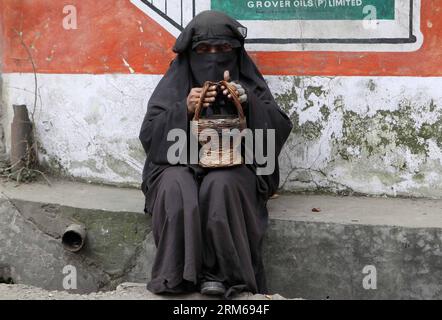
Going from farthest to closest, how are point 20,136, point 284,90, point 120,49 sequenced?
point 20,136 < point 120,49 < point 284,90

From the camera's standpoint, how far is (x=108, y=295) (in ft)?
15.0

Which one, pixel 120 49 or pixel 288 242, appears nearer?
pixel 288 242

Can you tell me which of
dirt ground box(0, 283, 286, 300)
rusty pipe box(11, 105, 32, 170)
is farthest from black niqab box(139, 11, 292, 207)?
rusty pipe box(11, 105, 32, 170)

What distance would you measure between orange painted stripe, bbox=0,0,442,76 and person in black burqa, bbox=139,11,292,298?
0.44 metres

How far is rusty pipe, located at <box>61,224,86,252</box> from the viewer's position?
521 centimetres

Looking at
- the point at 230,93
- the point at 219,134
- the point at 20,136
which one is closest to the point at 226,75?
the point at 230,93

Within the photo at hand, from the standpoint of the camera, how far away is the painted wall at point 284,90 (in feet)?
16.9

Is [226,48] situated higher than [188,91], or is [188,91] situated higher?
[226,48]

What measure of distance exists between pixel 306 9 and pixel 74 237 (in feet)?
6.55

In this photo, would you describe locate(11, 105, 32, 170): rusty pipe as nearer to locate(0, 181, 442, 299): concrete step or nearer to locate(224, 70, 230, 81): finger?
locate(0, 181, 442, 299): concrete step

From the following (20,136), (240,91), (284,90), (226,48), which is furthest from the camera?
(20,136)

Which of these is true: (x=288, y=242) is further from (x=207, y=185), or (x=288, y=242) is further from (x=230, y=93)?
(x=230, y=93)

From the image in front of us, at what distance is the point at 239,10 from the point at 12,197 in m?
1.87
